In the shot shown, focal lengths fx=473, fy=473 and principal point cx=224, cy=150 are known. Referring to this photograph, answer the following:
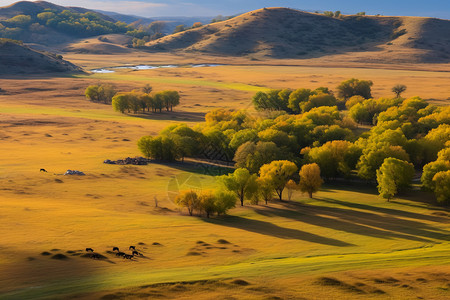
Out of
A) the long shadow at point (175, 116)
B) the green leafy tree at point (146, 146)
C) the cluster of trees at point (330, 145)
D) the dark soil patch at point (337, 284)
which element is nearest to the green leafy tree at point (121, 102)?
the long shadow at point (175, 116)

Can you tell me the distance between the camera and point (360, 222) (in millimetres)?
73625

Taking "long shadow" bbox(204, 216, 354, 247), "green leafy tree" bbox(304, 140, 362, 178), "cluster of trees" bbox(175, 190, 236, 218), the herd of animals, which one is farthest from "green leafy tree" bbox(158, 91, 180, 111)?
the herd of animals

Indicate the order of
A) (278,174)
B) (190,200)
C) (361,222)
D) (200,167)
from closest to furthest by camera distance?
1. (361,222)
2. (190,200)
3. (278,174)
4. (200,167)

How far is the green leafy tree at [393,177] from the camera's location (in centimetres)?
8625

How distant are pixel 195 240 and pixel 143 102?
434ft

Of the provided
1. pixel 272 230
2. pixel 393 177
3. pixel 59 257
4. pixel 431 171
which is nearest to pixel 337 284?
pixel 272 230

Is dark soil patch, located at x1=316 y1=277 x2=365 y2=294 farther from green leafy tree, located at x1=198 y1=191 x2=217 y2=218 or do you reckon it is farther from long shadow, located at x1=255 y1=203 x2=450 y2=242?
green leafy tree, located at x1=198 y1=191 x2=217 y2=218

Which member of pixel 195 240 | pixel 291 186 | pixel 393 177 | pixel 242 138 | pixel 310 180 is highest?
pixel 242 138

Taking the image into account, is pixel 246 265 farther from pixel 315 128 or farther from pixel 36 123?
pixel 36 123

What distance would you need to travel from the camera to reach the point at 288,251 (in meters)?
59.2

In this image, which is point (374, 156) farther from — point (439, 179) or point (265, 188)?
point (265, 188)

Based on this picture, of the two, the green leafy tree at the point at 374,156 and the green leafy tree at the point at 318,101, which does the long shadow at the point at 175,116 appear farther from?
the green leafy tree at the point at 374,156

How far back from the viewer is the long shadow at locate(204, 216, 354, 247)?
64.3 metres

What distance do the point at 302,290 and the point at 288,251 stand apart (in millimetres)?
12924
